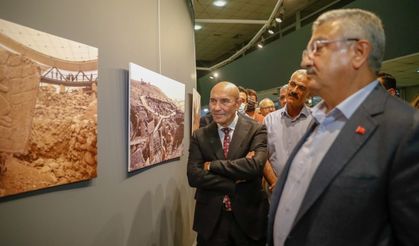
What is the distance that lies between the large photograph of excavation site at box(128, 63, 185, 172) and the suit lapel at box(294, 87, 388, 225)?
1353 millimetres

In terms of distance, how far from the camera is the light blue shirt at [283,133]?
114 inches

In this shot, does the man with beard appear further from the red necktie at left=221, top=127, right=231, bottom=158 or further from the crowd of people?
the crowd of people

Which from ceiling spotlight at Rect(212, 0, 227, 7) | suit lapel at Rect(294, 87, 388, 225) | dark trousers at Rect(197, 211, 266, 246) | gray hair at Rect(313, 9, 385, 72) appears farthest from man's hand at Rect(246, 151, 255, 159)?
ceiling spotlight at Rect(212, 0, 227, 7)

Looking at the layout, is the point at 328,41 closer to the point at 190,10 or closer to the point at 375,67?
the point at 375,67

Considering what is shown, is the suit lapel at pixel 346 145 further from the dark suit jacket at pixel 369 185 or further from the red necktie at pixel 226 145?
the red necktie at pixel 226 145

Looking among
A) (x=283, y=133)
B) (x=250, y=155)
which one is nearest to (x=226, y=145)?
(x=250, y=155)

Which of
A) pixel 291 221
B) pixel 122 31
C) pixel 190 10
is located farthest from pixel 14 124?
pixel 190 10

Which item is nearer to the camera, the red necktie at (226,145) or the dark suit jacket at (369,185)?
the dark suit jacket at (369,185)

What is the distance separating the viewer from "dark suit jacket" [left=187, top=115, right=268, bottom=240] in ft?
7.28

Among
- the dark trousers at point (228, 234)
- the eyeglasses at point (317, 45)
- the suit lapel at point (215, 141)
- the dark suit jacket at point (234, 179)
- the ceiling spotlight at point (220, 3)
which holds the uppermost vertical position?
the ceiling spotlight at point (220, 3)

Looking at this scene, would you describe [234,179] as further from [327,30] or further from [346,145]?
[327,30]

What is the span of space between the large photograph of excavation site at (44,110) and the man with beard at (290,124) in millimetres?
1862

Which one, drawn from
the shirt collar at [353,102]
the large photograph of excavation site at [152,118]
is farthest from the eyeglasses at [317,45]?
the large photograph of excavation site at [152,118]

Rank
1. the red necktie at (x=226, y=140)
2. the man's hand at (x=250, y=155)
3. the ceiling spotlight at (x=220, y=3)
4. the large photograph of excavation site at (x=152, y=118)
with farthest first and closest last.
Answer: the ceiling spotlight at (x=220, y=3)
the red necktie at (x=226, y=140)
the man's hand at (x=250, y=155)
the large photograph of excavation site at (x=152, y=118)
